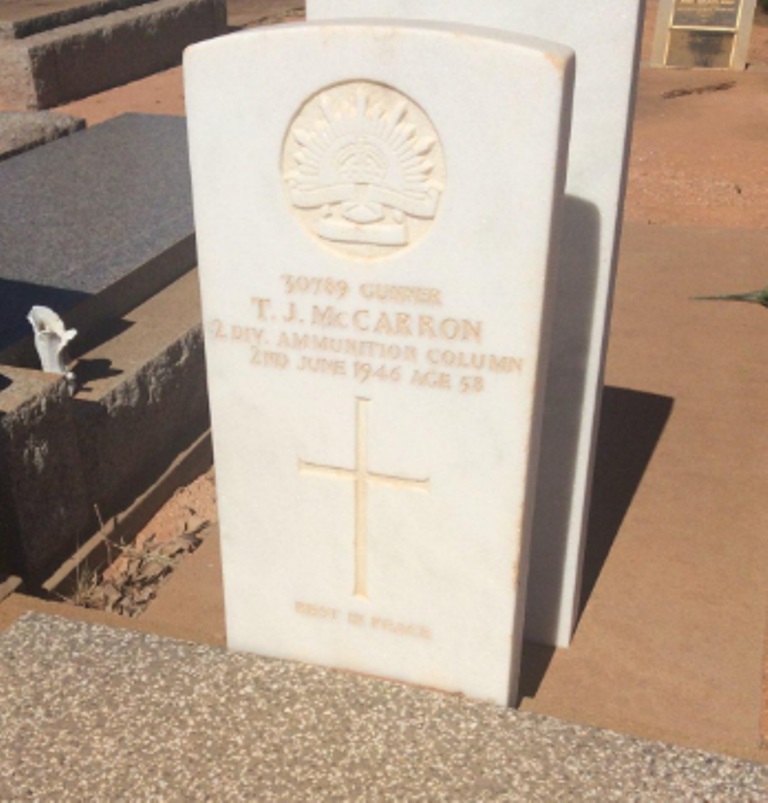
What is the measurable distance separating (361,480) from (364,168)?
686 millimetres

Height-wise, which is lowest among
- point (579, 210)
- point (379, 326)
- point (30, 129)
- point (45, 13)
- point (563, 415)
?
point (30, 129)

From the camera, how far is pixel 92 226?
4.71 m

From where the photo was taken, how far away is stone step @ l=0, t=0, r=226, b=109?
9.30 m

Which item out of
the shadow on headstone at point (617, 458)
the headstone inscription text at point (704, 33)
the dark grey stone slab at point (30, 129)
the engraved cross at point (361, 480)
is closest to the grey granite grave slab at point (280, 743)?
the engraved cross at point (361, 480)

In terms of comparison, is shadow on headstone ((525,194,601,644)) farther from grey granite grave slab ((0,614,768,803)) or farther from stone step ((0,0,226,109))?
stone step ((0,0,226,109))

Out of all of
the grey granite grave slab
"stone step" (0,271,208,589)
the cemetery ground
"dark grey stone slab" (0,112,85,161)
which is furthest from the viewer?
"dark grey stone slab" (0,112,85,161)

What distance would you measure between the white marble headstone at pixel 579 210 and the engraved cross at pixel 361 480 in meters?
0.49

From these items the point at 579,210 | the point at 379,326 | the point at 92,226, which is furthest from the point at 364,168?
the point at 92,226

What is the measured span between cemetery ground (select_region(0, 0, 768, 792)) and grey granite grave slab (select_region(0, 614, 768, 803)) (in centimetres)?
→ 15

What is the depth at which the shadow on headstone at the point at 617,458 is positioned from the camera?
10.6 feet

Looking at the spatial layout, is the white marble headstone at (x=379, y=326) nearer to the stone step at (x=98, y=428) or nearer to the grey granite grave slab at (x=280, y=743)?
the grey granite grave slab at (x=280, y=743)

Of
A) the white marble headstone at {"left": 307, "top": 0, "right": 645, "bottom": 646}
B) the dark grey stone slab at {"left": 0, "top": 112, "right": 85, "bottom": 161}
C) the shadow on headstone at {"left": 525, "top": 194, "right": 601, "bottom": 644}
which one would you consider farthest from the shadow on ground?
the dark grey stone slab at {"left": 0, "top": 112, "right": 85, "bottom": 161}

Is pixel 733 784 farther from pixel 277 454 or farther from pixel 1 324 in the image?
pixel 1 324

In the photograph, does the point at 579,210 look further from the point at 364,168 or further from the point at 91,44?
the point at 91,44
